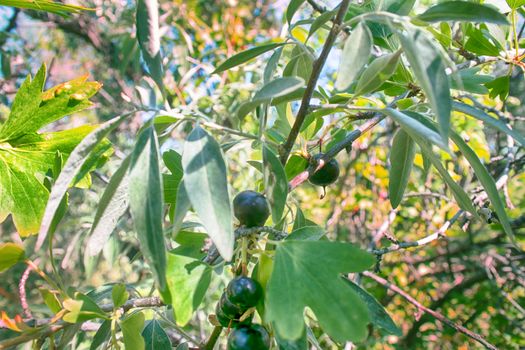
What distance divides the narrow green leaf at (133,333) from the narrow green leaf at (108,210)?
0.11 metres

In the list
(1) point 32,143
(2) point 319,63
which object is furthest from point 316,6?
(1) point 32,143

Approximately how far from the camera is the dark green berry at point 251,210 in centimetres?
70

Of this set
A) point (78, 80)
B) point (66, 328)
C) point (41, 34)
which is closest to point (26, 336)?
point (66, 328)

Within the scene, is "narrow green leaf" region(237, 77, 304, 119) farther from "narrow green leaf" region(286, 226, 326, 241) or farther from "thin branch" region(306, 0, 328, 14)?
"thin branch" region(306, 0, 328, 14)

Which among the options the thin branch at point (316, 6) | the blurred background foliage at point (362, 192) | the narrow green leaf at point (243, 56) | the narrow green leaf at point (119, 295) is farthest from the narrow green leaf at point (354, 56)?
the blurred background foliage at point (362, 192)

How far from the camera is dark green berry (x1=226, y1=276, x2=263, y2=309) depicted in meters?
0.62

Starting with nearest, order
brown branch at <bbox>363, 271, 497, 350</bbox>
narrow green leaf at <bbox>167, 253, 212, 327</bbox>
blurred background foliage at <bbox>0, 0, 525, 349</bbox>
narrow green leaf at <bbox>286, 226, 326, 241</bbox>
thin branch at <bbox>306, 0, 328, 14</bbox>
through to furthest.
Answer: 1. narrow green leaf at <bbox>167, 253, 212, 327</bbox>
2. narrow green leaf at <bbox>286, 226, 326, 241</bbox>
3. brown branch at <bbox>363, 271, 497, 350</bbox>
4. thin branch at <bbox>306, 0, 328, 14</bbox>
5. blurred background foliage at <bbox>0, 0, 525, 349</bbox>

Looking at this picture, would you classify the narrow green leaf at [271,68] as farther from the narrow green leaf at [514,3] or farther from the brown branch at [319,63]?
the narrow green leaf at [514,3]

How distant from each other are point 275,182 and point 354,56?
204mm

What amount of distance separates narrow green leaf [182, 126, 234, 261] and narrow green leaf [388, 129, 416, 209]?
0.41m

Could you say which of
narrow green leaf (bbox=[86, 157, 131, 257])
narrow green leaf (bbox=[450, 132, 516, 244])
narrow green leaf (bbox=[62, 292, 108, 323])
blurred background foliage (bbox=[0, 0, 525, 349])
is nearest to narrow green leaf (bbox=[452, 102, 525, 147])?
narrow green leaf (bbox=[450, 132, 516, 244])

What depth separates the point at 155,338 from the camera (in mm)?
787

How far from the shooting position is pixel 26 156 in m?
0.82

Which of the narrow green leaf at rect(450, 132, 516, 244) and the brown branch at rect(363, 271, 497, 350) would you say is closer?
the narrow green leaf at rect(450, 132, 516, 244)
